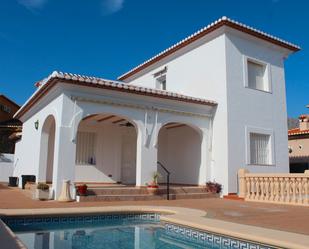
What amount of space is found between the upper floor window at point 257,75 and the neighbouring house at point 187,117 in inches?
1.8

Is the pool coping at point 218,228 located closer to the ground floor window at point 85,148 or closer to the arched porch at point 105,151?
the arched porch at point 105,151

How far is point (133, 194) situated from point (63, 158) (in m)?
2.83

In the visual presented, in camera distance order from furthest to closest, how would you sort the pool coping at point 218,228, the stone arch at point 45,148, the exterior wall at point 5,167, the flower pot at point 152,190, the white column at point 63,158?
the exterior wall at point 5,167 → the stone arch at point 45,148 → the flower pot at point 152,190 → the white column at point 63,158 → the pool coping at point 218,228

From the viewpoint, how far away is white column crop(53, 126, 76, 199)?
36.1 feet

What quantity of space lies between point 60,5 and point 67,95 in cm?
744

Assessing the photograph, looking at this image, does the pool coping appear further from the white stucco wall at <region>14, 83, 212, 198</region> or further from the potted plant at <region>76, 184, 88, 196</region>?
the white stucco wall at <region>14, 83, 212, 198</region>

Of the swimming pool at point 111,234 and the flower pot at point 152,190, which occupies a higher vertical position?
the flower pot at point 152,190

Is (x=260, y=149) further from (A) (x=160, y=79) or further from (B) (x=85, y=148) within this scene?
(B) (x=85, y=148)

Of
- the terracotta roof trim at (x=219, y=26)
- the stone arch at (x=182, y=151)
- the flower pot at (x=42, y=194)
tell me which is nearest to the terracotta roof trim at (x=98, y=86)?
the stone arch at (x=182, y=151)

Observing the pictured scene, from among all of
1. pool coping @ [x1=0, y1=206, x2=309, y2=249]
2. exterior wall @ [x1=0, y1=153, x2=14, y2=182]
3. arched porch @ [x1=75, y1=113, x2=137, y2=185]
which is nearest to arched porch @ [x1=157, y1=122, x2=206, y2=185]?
arched porch @ [x1=75, y1=113, x2=137, y2=185]

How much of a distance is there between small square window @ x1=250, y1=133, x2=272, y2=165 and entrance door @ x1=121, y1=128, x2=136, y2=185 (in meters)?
5.75

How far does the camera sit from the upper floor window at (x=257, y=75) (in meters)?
15.6

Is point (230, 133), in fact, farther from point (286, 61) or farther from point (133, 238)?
point (133, 238)

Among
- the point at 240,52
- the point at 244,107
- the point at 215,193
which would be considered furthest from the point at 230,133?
the point at 240,52
